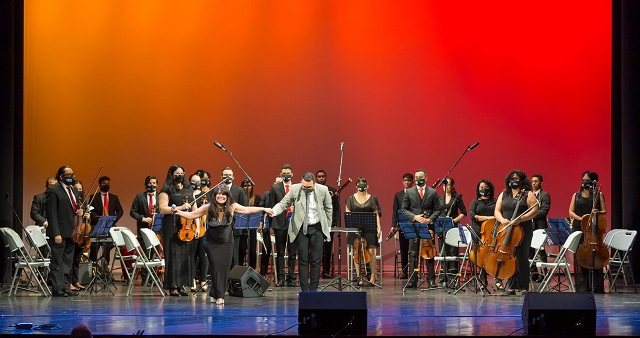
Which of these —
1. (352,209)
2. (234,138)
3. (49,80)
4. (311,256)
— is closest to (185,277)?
(311,256)

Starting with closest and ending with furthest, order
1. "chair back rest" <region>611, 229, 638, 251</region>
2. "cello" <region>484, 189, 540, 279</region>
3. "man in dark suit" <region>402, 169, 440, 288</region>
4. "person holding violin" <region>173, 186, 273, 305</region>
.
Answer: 1. "person holding violin" <region>173, 186, 273, 305</region>
2. "cello" <region>484, 189, 540, 279</region>
3. "chair back rest" <region>611, 229, 638, 251</region>
4. "man in dark suit" <region>402, 169, 440, 288</region>

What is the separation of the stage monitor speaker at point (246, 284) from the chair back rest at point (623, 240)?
15.2ft

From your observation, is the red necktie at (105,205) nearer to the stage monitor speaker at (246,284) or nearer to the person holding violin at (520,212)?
the stage monitor speaker at (246,284)

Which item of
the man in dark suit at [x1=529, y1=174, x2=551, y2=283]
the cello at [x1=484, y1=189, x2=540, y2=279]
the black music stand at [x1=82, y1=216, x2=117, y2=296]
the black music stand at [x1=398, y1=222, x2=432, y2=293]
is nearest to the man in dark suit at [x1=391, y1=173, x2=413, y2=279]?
the black music stand at [x1=398, y1=222, x2=432, y2=293]

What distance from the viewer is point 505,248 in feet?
37.0

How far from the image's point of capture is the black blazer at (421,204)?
42.3ft

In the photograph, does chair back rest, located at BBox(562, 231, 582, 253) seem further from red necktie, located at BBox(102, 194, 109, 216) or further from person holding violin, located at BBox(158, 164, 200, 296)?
red necktie, located at BBox(102, 194, 109, 216)

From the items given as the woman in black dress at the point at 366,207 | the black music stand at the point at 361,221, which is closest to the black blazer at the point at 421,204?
the woman in black dress at the point at 366,207

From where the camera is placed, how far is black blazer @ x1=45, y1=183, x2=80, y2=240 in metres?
11.7

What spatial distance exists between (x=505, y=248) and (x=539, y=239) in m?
0.83

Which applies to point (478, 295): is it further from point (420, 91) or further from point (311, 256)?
point (420, 91)

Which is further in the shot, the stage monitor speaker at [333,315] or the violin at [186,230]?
the violin at [186,230]

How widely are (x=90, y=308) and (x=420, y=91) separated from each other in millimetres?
7996

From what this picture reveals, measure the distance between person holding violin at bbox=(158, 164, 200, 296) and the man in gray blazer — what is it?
1217mm
